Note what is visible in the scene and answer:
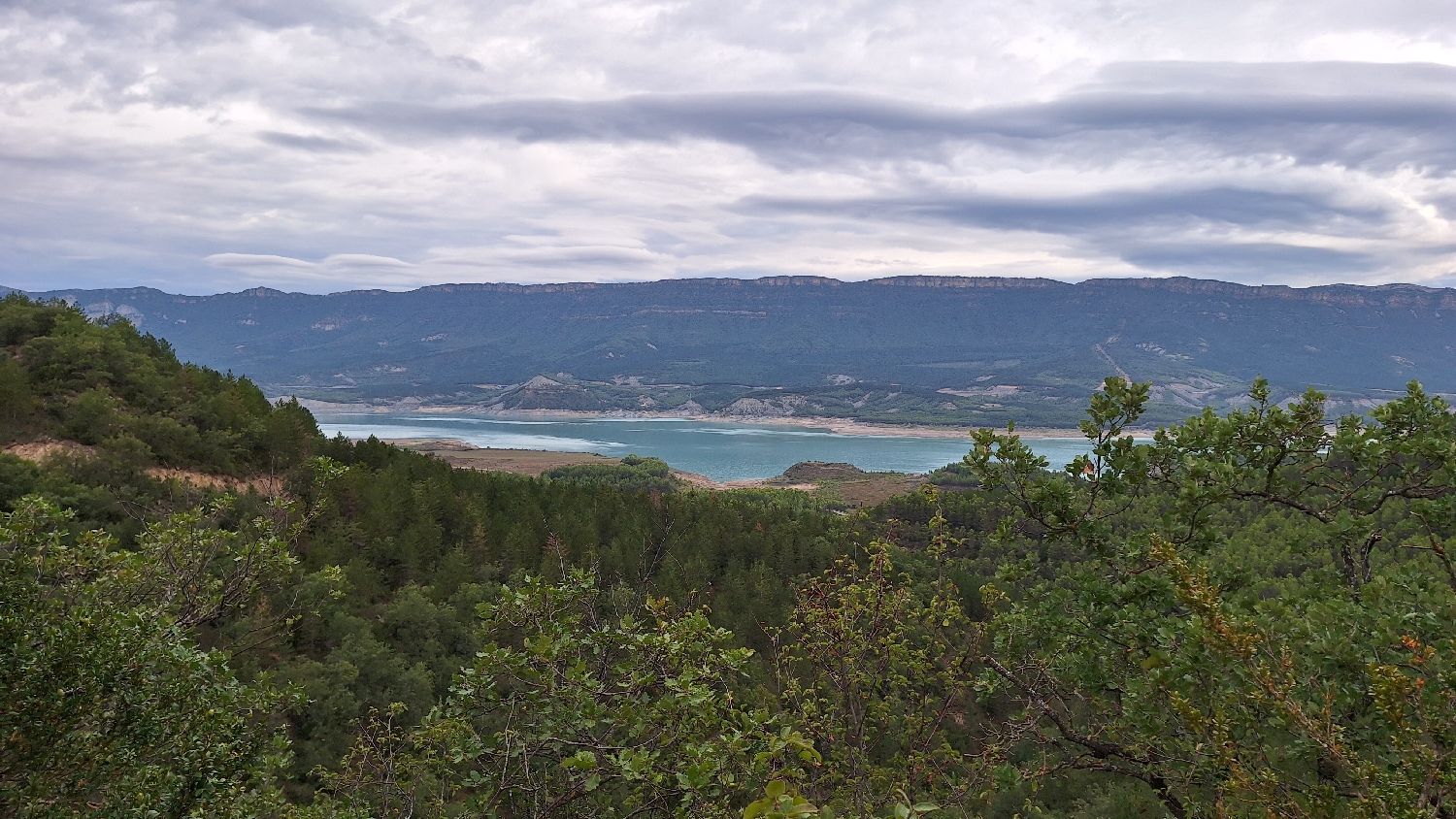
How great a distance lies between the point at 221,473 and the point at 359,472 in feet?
18.0

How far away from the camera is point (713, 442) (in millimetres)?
159375

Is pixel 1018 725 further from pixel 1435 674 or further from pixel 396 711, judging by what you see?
pixel 396 711

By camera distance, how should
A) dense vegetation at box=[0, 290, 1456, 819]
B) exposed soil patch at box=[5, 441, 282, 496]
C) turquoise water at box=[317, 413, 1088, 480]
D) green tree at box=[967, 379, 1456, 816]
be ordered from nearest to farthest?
dense vegetation at box=[0, 290, 1456, 819] → green tree at box=[967, 379, 1456, 816] → exposed soil patch at box=[5, 441, 282, 496] → turquoise water at box=[317, 413, 1088, 480]

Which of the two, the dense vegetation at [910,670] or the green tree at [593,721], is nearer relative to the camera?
the dense vegetation at [910,670]

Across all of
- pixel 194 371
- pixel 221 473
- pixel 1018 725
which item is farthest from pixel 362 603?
pixel 1018 725

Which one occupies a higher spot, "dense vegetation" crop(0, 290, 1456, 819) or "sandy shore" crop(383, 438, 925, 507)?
"dense vegetation" crop(0, 290, 1456, 819)

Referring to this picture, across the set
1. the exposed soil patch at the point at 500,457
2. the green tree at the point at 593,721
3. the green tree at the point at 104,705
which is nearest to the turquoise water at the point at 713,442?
the exposed soil patch at the point at 500,457

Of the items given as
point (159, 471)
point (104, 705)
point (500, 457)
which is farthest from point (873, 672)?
point (500, 457)

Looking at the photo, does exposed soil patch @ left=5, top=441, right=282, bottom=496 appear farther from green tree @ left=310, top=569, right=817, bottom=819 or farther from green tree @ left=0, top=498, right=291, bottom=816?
green tree @ left=310, top=569, right=817, bottom=819

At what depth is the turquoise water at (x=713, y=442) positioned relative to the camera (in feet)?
416

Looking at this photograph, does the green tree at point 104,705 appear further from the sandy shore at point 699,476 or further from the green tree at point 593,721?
the sandy shore at point 699,476

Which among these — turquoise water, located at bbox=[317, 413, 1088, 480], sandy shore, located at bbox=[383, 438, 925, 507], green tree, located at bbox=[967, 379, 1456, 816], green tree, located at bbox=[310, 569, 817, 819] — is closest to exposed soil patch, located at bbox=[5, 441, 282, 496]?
green tree, located at bbox=[310, 569, 817, 819]

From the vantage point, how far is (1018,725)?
5.21 meters

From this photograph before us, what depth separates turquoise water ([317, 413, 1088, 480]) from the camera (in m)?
127
